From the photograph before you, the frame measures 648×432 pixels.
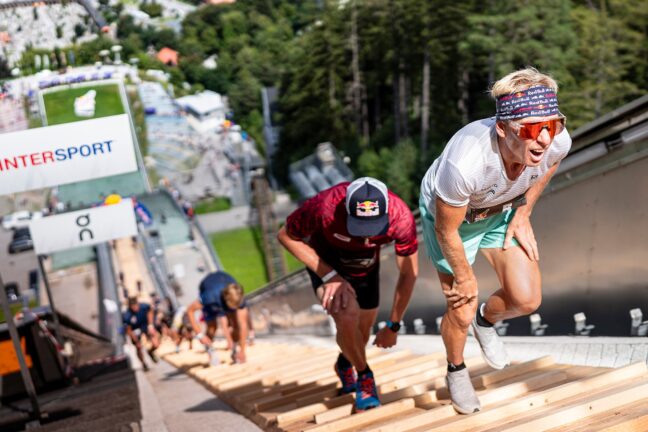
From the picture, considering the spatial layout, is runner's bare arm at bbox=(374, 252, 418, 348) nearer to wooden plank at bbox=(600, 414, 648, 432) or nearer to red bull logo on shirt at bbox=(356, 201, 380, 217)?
red bull logo on shirt at bbox=(356, 201, 380, 217)

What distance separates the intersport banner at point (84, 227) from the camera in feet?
31.4

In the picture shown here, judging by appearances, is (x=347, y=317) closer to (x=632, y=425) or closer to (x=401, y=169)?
(x=632, y=425)

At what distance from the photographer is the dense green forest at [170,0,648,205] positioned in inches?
1548

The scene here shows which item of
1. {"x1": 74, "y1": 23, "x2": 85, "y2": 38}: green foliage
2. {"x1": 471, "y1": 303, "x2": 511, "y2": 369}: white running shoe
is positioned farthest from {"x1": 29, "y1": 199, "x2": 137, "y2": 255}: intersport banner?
{"x1": 471, "y1": 303, "x2": 511, "y2": 369}: white running shoe

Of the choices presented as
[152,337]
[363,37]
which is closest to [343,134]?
[363,37]

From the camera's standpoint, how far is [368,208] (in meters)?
4.31

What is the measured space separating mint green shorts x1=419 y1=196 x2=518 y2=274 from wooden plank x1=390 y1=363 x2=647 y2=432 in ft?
2.38

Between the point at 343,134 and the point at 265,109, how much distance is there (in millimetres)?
17956

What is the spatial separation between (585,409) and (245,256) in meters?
50.9

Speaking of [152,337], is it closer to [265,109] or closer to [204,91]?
[265,109]

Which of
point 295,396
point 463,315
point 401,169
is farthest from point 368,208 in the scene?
point 401,169

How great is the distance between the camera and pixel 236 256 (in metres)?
53.9

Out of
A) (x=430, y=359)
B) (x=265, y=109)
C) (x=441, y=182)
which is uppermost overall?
(x=441, y=182)

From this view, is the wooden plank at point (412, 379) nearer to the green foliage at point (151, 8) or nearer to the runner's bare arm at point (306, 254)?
the runner's bare arm at point (306, 254)
